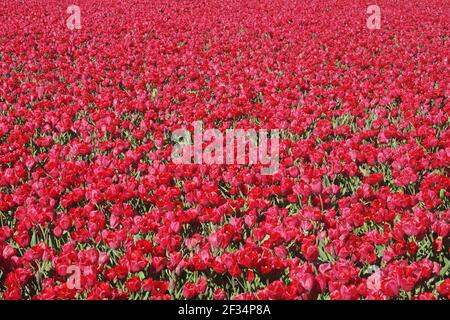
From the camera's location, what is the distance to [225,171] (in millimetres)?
4297

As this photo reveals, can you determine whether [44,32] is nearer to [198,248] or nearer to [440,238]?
[198,248]

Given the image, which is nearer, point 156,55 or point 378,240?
point 378,240

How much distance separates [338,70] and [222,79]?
193 cm

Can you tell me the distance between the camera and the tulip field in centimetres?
292

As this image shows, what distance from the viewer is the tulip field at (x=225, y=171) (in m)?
2.92

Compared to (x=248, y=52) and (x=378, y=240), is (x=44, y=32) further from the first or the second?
(x=378, y=240)

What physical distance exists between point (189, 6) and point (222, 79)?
9.27 m

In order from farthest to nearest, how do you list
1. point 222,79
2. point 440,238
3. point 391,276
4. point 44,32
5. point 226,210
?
point 44,32 → point 222,79 → point 226,210 → point 440,238 → point 391,276

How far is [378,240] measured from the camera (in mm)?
3152

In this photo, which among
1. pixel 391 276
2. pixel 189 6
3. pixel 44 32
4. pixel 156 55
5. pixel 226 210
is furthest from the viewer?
pixel 189 6

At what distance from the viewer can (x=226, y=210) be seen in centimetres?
360
